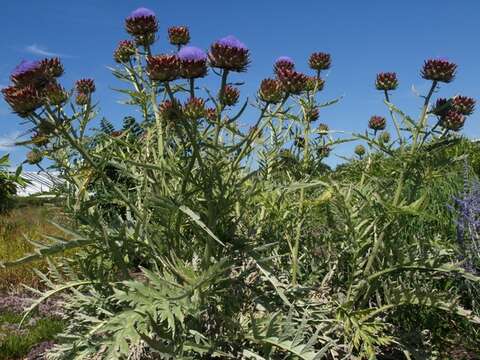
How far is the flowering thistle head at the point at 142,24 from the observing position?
2.44 metres

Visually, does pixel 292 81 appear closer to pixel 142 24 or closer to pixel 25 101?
pixel 142 24

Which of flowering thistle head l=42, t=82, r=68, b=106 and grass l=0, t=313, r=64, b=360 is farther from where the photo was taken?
grass l=0, t=313, r=64, b=360

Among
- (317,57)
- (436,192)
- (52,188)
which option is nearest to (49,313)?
(52,188)

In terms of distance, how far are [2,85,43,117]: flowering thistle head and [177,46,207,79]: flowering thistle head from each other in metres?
0.51

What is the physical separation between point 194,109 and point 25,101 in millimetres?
650

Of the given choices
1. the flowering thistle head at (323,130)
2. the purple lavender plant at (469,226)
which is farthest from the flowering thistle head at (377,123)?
the purple lavender plant at (469,226)

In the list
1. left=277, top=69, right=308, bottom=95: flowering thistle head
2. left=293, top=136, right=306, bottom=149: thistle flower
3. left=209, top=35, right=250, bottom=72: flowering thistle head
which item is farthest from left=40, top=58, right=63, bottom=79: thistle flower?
left=293, top=136, right=306, bottom=149: thistle flower

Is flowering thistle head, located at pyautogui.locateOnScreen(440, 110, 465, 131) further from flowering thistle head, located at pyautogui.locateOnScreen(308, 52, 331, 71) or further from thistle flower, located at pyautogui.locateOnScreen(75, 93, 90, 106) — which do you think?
thistle flower, located at pyautogui.locateOnScreen(75, 93, 90, 106)

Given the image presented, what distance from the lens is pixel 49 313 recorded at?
4434 mm

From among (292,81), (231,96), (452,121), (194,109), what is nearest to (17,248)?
(231,96)

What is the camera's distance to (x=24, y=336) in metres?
3.78

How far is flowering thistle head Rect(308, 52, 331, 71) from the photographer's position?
126 inches

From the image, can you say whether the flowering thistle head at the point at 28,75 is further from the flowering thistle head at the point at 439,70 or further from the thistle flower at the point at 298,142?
the flowering thistle head at the point at 439,70

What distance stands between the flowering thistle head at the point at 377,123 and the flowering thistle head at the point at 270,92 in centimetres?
138
